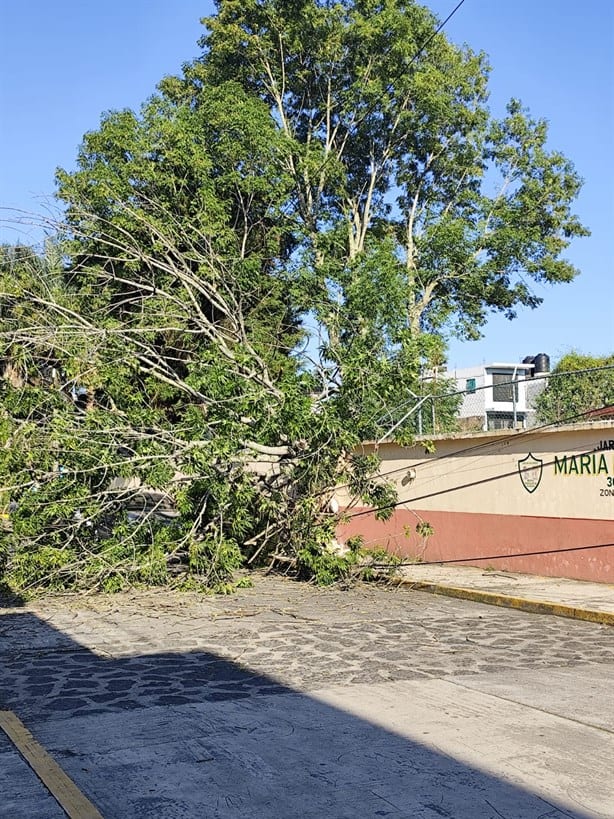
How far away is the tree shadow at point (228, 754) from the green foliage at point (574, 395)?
309 inches

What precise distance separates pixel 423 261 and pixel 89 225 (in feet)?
49.4

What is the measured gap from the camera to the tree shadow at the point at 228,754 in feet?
15.7

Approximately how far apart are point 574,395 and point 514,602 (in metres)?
3.75

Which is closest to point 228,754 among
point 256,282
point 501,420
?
point 501,420

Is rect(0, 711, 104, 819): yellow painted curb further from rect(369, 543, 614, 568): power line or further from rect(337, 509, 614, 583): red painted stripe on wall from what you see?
rect(337, 509, 614, 583): red painted stripe on wall

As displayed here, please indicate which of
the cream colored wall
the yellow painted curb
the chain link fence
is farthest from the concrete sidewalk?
the yellow painted curb

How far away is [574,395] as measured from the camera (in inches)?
563

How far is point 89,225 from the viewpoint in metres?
16.4

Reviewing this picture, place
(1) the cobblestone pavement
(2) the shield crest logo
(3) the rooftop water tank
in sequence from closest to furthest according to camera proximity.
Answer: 1. (1) the cobblestone pavement
2. (2) the shield crest logo
3. (3) the rooftop water tank

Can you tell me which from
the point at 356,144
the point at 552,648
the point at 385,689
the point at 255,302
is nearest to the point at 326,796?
the point at 385,689

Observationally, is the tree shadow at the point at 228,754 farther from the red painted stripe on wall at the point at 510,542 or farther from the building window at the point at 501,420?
the building window at the point at 501,420

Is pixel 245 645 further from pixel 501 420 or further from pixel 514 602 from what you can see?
pixel 501 420

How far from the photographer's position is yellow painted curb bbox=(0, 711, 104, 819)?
15.4 feet

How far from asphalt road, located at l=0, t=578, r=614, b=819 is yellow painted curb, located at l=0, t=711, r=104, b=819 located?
0.23 ft
